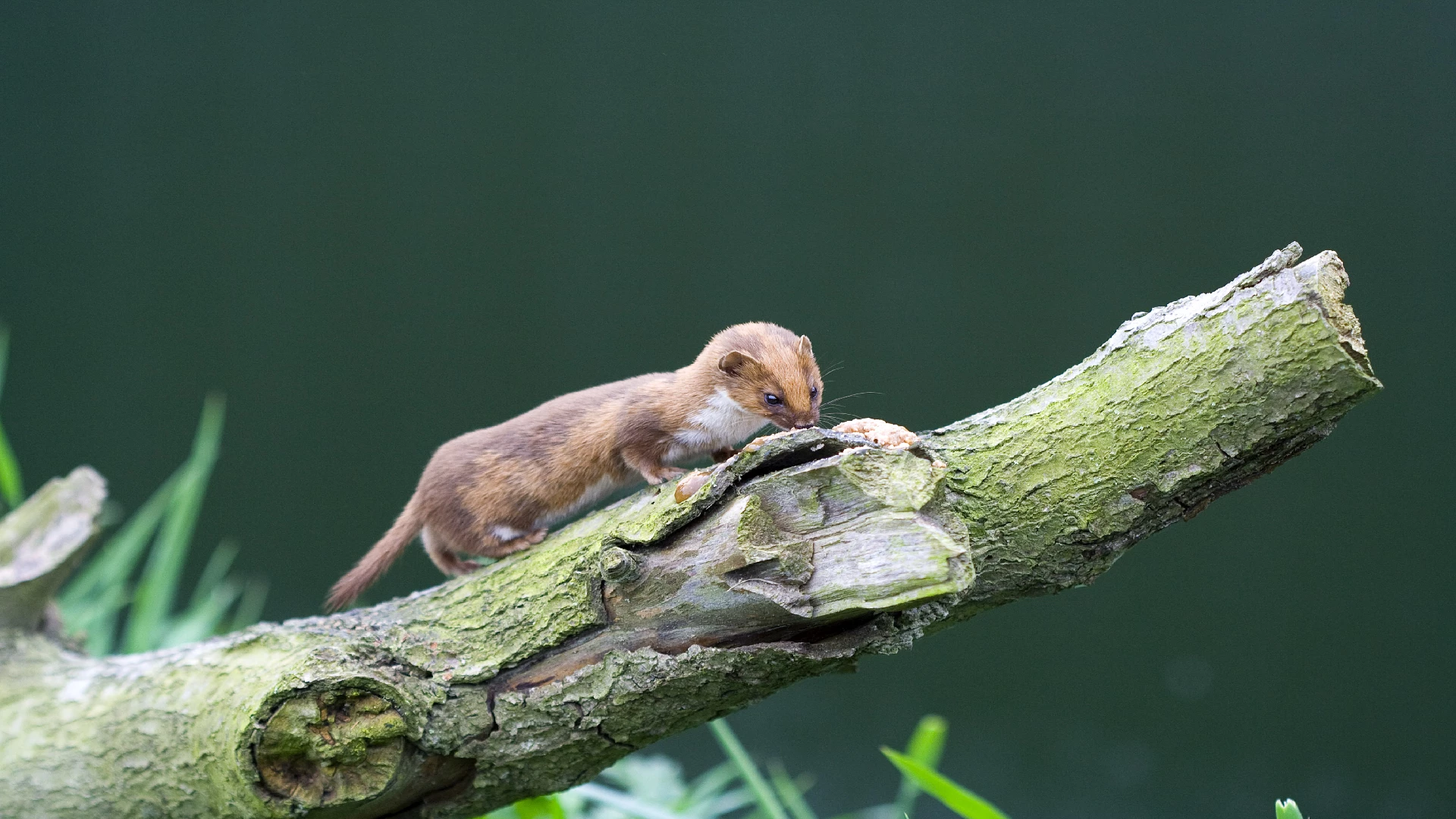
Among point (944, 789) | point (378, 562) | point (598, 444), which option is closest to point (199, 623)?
point (378, 562)

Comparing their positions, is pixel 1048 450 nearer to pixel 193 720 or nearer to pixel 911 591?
pixel 911 591

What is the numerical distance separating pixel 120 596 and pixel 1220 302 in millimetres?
4246

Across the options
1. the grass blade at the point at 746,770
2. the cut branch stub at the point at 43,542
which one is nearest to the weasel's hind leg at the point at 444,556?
the grass blade at the point at 746,770

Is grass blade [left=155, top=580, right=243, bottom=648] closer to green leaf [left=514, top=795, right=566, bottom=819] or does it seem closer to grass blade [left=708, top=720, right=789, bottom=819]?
green leaf [left=514, top=795, right=566, bottom=819]

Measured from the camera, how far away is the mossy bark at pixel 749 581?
5.02 ft

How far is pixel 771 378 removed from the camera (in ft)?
7.93

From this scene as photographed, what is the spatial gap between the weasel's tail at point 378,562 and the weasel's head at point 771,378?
2.73 feet

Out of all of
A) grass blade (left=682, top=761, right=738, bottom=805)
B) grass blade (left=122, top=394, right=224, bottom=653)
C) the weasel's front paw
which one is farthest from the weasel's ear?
grass blade (left=122, top=394, right=224, bottom=653)

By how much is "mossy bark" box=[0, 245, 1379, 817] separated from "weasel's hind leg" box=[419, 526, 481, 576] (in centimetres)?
43

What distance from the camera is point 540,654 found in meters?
1.87

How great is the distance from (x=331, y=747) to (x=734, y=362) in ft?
3.78

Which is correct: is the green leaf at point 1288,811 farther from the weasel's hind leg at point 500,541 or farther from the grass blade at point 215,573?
the grass blade at point 215,573

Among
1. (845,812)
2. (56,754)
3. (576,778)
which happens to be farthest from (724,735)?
(845,812)

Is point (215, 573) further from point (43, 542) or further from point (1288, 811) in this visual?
point (1288, 811)
